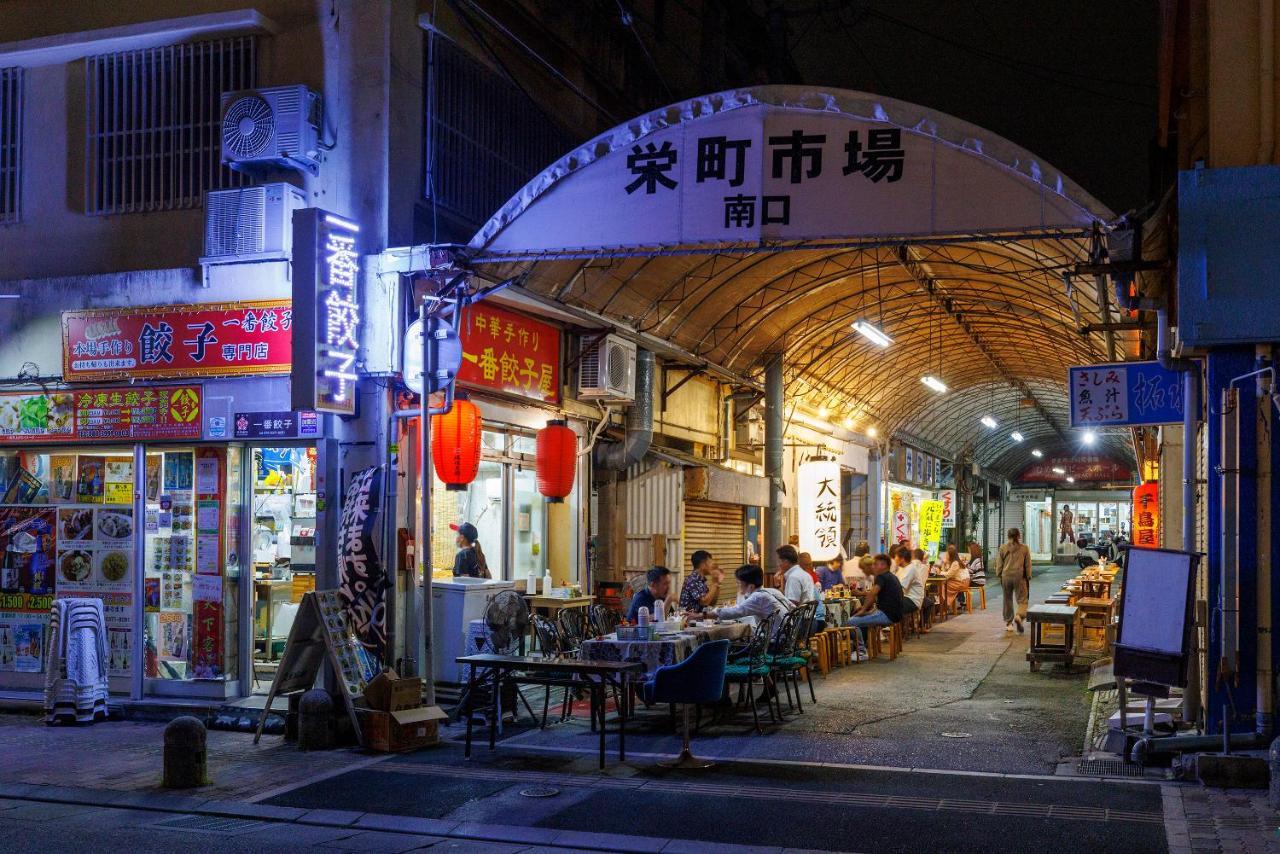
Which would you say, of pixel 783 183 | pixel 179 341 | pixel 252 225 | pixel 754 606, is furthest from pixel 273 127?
pixel 754 606

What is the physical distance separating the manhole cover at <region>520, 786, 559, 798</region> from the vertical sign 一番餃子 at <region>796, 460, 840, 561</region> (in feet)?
44.7

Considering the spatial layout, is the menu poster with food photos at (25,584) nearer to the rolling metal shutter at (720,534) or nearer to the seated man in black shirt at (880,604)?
the rolling metal shutter at (720,534)

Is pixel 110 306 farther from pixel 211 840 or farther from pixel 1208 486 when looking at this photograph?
pixel 1208 486

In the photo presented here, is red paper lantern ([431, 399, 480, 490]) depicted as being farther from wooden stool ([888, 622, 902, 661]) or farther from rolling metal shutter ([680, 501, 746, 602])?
wooden stool ([888, 622, 902, 661])

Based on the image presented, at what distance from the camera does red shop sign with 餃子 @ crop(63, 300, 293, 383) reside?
1245 centimetres

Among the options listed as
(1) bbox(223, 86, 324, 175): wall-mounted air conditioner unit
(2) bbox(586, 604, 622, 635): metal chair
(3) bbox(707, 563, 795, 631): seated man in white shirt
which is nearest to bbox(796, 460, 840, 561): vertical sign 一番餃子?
(3) bbox(707, 563, 795, 631): seated man in white shirt

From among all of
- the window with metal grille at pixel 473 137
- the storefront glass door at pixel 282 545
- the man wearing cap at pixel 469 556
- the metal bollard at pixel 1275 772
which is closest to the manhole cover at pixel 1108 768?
the metal bollard at pixel 1275 772

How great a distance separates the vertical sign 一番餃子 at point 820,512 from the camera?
22.3 meters

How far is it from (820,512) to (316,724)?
13109mm

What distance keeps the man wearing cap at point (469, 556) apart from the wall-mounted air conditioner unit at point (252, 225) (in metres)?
3.65

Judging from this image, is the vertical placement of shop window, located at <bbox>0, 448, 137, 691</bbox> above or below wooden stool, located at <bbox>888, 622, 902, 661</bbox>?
above

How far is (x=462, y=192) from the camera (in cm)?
1373

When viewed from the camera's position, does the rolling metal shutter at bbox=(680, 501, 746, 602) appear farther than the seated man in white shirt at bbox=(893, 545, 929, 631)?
No

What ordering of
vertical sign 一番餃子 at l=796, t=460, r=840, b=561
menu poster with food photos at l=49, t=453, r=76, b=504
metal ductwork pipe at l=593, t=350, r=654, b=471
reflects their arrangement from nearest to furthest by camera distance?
1. menu poster with food photos at l=49, t=453, r=76, b=504
2. metal ductwork pipe at l=593, t=350, r=654, b=471
3. vertical sign 一番餃子 at l=796, t=460, r=840, b=561
